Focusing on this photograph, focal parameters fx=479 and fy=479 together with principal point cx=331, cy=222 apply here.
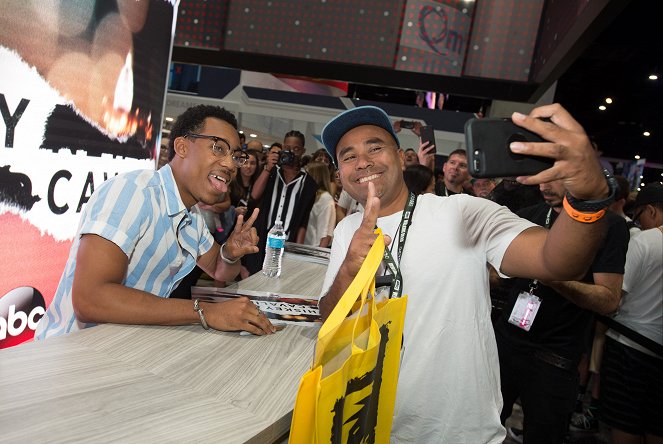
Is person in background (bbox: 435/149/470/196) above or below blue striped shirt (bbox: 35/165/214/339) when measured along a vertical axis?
above

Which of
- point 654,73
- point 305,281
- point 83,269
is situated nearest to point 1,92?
point 83,269

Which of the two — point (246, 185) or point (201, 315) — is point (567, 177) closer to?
point (201, 315)

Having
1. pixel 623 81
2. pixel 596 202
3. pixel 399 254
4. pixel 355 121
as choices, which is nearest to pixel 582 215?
pixel 596 202

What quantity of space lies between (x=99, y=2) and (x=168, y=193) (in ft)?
4.11

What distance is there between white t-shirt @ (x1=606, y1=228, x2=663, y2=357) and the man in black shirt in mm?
883

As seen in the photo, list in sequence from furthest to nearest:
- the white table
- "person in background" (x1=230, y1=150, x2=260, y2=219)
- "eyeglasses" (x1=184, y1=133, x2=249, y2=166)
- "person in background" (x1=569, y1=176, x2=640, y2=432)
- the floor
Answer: "person in background" (x1=230, y1=150, x2=260, y2=219) → "person in background" (x1=569, y1=176, x2=640, y2=432) → the floor → "eyeglasses" (x1=184, y1=133, x2=249, y2=166) → the white table

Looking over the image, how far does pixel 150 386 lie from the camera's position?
110cm

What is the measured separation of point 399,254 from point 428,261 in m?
0.13

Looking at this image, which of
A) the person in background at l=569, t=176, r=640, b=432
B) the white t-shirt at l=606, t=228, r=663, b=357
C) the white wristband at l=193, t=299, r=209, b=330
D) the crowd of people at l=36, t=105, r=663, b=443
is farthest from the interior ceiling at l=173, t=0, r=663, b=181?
the white wristband at l=193, t=299, r=209, b=330

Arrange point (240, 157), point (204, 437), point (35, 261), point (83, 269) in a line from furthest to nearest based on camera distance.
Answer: point (35, 261) → point (240, 157) → point (83, 269) → point (204, 437)

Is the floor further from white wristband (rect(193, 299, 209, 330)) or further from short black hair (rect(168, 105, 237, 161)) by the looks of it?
short black hair (rect(168, 105, 237, 161))

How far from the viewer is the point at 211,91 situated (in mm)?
9766

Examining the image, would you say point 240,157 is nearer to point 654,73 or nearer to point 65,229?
point 65,229

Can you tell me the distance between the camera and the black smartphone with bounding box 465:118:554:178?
840mm
